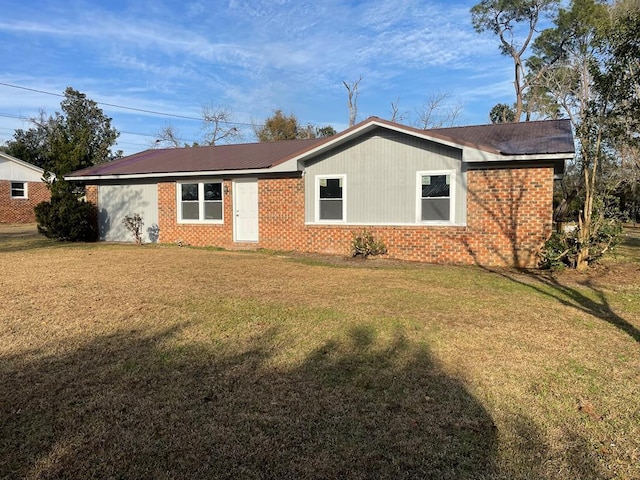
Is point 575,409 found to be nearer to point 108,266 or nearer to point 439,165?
point 439,165

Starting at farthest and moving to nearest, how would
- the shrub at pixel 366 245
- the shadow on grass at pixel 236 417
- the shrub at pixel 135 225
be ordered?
the shrub at pixel 135 225, the shrub at pixel 366 245, the shadow on grass at pixel 236 417

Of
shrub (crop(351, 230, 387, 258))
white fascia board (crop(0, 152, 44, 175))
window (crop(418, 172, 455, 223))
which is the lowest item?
shrub (crop(351, 230, 387, 258))

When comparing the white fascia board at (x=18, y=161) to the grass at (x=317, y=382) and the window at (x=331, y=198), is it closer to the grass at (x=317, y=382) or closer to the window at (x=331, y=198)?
the window at (x=331, y=198)

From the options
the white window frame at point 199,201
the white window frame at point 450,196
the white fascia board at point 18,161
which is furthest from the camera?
the white fascia board at point 18,161

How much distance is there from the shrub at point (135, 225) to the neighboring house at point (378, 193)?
274mm

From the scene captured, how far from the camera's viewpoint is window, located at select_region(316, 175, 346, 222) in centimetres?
1262

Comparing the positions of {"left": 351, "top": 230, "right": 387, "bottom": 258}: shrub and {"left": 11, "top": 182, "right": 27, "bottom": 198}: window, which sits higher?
{"left": 11, "top": 182, "right": 27, "bottom": 198}: window

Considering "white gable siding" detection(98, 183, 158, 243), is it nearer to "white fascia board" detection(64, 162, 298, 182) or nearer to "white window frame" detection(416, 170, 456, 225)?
"white fascia board" detection(64, 162, 298, 182)

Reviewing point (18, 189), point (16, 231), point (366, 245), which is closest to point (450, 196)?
point (366, 245)

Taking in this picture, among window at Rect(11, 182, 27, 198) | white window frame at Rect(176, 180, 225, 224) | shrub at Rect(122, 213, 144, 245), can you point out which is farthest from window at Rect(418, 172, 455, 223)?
window at Rect(11, 182, 27, 198)

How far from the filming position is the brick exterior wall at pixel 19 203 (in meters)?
28.4

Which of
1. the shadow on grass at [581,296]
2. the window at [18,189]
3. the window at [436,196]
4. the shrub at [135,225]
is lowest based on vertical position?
the shadow on grass at [581,296]

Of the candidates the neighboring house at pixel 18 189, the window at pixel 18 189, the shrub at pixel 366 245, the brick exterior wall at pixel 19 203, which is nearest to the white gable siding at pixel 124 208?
the shrub at pixel 366 245

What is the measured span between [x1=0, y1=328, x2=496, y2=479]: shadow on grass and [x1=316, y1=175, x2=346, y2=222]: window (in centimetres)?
829
